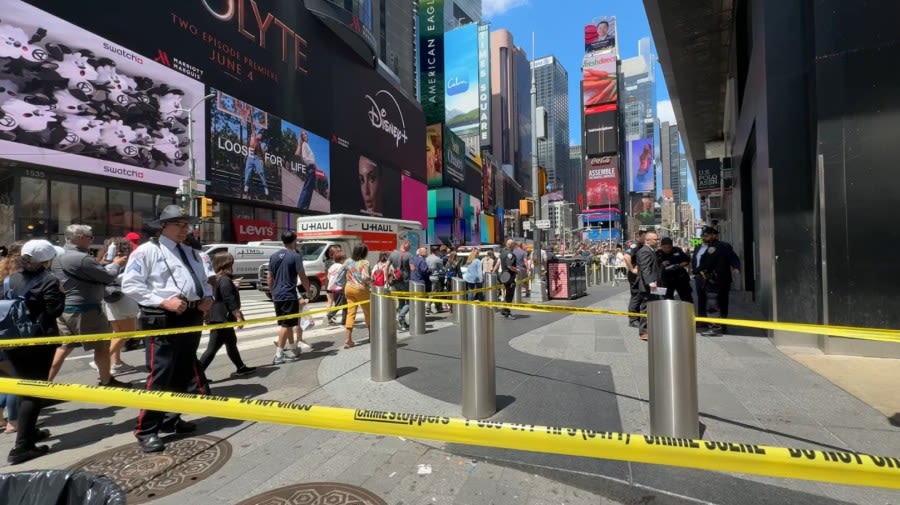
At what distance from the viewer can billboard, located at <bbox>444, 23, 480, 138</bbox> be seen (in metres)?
106

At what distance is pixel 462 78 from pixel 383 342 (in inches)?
4357

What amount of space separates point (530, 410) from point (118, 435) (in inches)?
147

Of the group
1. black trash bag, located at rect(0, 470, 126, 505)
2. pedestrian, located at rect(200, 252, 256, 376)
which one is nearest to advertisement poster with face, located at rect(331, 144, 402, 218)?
pedestrian, located at rect(200, 252, 256, 376)

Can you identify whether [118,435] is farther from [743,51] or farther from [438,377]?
[743,51]

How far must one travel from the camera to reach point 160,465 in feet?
11.1

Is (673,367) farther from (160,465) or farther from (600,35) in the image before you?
(600,35)

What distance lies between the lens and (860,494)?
8.95ft

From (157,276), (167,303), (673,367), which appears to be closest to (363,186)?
(157,276)

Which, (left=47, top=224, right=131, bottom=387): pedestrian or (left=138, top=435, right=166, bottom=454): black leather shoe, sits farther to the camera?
(left=47, top=224, right=131, bottom=387): pedestrian

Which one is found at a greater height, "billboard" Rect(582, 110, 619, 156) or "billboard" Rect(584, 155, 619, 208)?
"billboard" Rect(582, 110, 619, 156)

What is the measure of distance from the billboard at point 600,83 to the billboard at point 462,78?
88.5ft

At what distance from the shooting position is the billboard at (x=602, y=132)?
3494 inches

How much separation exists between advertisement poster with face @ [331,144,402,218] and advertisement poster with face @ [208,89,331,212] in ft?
6.34

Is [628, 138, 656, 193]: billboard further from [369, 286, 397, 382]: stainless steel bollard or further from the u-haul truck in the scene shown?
[369, 286, 397, 382]: stainless steel bollard
